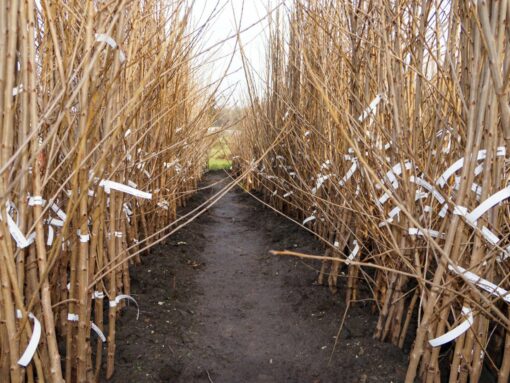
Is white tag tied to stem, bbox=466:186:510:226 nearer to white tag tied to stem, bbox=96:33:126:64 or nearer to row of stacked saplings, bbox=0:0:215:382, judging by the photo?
row of stacked saplings, bbox=0:0:215:382

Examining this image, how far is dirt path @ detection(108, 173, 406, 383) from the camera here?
171 cm

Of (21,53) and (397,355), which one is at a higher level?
(21,53)

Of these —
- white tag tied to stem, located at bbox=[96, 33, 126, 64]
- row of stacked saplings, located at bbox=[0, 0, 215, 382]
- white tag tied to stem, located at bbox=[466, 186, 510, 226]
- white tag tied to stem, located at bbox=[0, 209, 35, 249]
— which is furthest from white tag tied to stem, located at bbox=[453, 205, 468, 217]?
white tag tied to stem, located at bbox=[0, 209, 35, 249]

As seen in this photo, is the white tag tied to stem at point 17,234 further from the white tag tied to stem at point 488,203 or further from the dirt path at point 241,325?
the white tag tied to stem at point 488,203

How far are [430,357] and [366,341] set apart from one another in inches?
22.5

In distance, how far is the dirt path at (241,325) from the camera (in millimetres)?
1715

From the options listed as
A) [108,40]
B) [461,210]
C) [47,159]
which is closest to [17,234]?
[47,159]

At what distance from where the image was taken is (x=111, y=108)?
1247mm

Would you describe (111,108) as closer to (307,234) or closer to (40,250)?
(40,250)

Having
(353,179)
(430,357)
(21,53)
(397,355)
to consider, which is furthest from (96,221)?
(353,179)

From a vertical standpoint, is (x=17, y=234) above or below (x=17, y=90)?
below

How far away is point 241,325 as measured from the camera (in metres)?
2.25

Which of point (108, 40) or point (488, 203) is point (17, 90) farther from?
point (488, 203)

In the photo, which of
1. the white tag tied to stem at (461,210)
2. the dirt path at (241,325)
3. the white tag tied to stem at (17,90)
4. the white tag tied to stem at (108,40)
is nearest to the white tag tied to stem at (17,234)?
the white tag tied to stem at (17,90)
